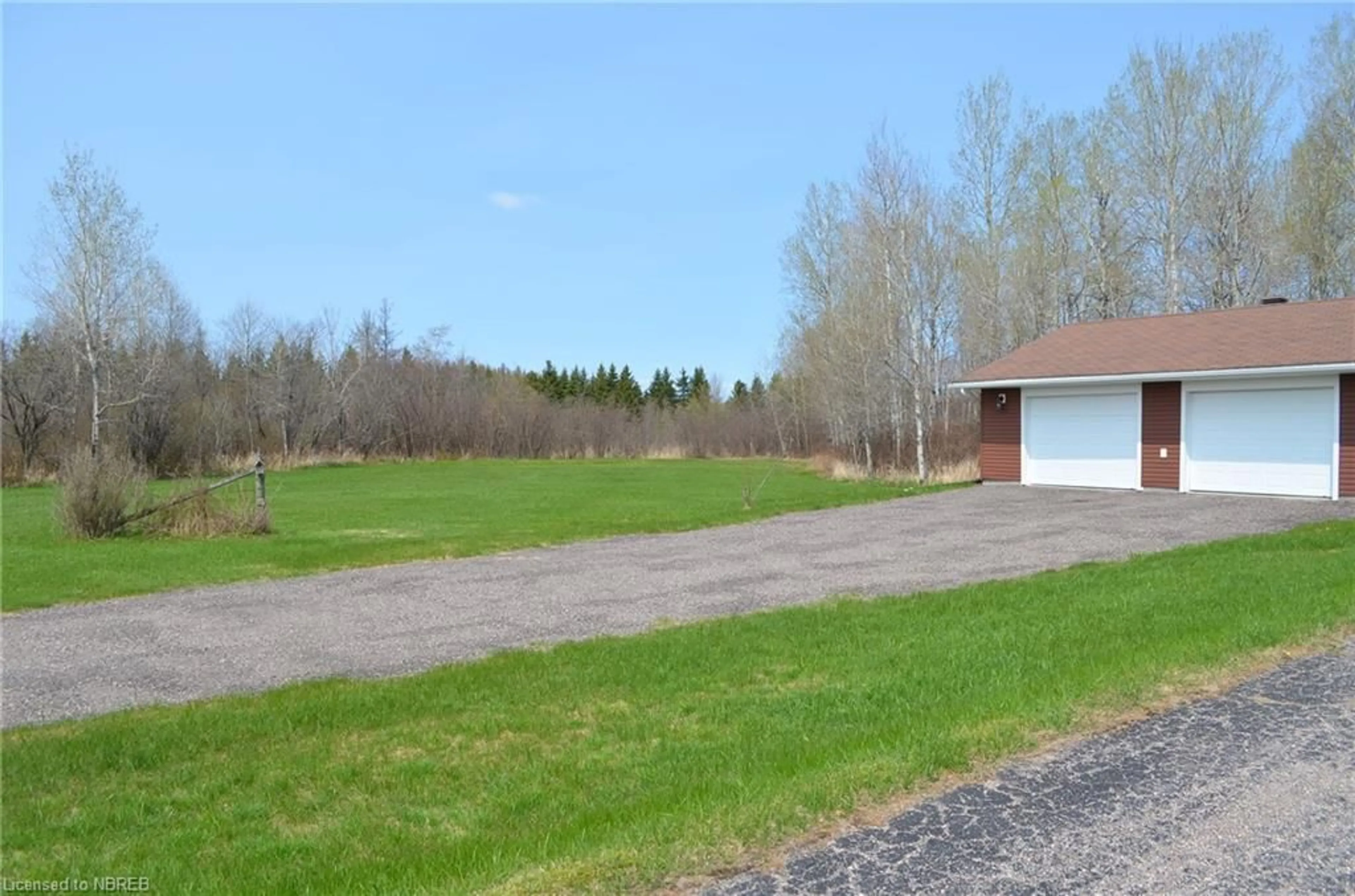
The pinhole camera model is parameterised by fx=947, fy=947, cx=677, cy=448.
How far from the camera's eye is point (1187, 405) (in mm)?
17734

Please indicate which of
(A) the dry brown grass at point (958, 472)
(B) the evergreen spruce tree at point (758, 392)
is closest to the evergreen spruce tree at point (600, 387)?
(B) the evergreen spruce tree at point (758, 392)

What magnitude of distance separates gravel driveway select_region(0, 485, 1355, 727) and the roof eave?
2219mm

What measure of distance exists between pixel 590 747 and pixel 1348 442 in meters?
16.0

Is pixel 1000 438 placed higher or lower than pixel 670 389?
lower

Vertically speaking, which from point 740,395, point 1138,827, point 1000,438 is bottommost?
point 1138,827

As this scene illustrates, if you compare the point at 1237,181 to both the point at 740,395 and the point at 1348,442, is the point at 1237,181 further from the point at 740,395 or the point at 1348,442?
the point at 740,395

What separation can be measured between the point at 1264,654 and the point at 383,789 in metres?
5.02

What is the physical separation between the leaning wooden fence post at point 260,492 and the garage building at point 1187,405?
46.7 feet

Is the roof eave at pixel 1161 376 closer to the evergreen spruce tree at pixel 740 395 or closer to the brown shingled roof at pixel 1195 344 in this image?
the brown shingled roof at pixel 1195 344

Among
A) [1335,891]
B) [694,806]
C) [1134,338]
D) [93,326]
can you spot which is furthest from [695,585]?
[93,326]

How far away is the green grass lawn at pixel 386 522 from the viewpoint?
1147 centimetres

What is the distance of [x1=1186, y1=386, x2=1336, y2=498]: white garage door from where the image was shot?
52.8 feet

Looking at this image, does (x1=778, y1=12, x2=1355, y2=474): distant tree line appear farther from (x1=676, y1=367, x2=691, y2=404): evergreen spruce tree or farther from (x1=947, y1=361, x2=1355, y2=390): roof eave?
(x1=676, y1=367, x2=691, y2=404): evergreen spruce tree

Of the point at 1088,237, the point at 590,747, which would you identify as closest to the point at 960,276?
the point at 1088,237
